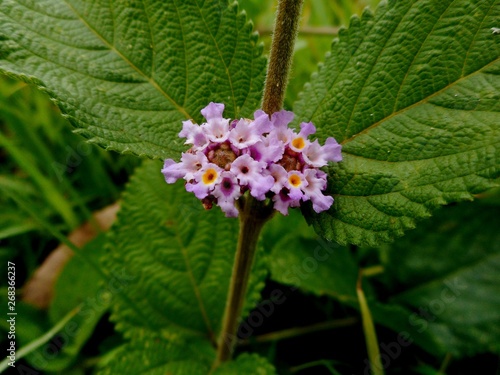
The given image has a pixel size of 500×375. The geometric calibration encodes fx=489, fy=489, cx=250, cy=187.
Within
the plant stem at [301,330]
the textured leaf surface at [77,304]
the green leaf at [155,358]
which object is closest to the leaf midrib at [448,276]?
the plant stem at [301,330]

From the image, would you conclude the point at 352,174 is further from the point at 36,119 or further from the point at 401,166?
the point at 36,119

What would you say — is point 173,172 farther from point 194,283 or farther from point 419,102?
point 194,283

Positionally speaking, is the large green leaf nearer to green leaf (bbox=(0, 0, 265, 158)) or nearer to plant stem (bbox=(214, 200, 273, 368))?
plant stem (bbox=(214, 200, 273, 368))

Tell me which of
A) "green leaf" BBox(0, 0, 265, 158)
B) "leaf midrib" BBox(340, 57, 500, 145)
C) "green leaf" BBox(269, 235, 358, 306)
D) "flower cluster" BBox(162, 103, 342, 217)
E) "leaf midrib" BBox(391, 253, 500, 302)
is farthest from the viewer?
"leaf midrib" BBox(391, 253, 500, 302)

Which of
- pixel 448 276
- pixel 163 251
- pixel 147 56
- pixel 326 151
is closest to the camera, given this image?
pixel 326 151

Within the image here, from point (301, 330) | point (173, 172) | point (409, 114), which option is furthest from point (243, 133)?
point (301, 330)

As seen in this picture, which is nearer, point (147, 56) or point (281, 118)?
point (281, 118)

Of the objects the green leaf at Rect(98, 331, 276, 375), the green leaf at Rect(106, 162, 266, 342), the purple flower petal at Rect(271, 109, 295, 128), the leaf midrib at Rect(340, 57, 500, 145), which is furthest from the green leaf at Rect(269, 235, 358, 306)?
the purple flower petal at Rect(271, 109, 295, 128)
